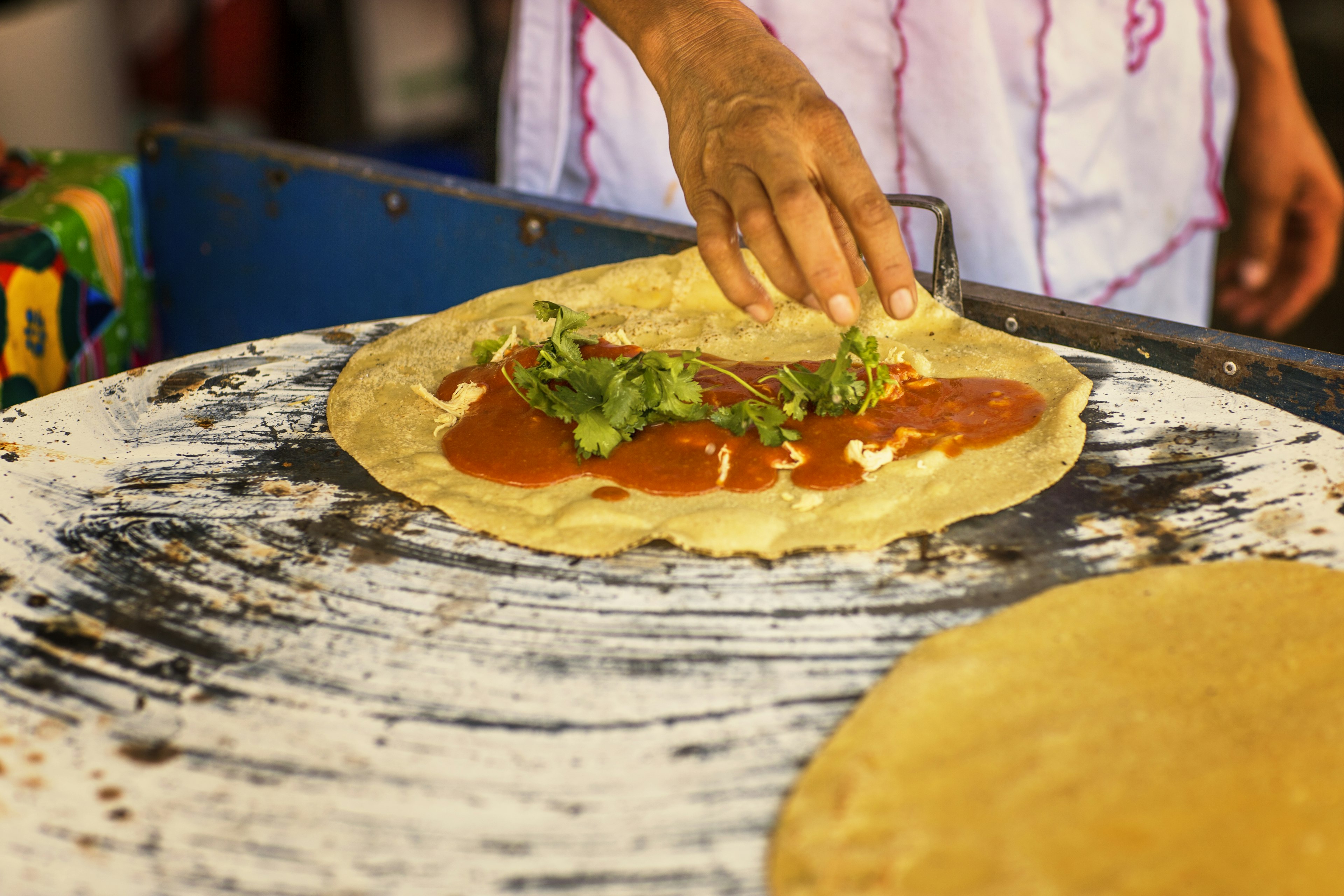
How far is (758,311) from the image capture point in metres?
1.67

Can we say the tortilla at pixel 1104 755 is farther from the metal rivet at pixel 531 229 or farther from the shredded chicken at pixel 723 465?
the metal rivet at pixel 531 229

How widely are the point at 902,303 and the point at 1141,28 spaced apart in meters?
1.41

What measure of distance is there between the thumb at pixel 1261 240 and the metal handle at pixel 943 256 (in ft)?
4.61

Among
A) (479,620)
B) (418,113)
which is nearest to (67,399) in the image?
(479,620)

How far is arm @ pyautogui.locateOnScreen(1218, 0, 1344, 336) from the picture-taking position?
9.58 feet

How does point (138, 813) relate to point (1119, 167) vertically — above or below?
below

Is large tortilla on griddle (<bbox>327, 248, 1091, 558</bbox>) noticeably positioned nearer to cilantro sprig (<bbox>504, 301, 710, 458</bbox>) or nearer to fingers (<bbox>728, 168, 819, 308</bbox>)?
cilantro sprig (<bbox>504, 301, 710, 458</bbox>)

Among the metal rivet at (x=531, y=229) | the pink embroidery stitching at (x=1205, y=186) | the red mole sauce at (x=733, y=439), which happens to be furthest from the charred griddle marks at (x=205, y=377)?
the pink embroidery stitching at (x=1205, y=186)

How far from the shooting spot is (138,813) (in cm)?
103

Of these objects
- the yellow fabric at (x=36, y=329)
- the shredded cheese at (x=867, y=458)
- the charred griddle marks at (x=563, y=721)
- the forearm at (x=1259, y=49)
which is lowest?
the charred griddle marks at (x=563, y=721)

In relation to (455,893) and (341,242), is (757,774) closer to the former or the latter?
(455,893)

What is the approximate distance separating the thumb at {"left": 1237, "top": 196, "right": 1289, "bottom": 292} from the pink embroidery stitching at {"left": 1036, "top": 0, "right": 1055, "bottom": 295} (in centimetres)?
84

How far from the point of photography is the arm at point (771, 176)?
1.56 m

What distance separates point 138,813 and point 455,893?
1.06 feet
